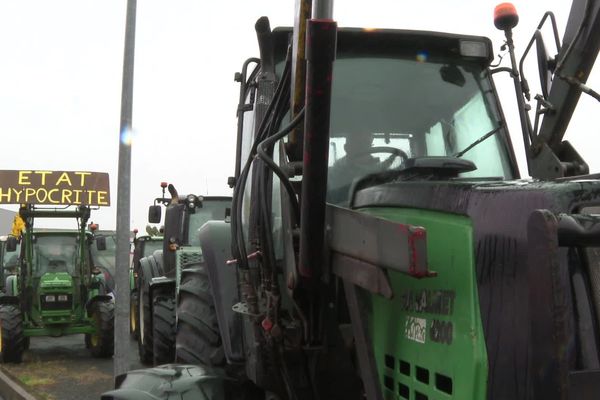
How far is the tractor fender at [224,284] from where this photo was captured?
3674 millimetres

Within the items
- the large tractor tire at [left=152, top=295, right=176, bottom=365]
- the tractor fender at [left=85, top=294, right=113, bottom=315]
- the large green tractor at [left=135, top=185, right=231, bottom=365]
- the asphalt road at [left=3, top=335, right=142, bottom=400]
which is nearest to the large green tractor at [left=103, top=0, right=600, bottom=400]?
the large tractor tire at [left=152, top=295, right=176, bottom=365]

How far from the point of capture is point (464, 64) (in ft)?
11.1

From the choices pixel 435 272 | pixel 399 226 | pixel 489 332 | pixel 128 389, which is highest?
pixel 399 226

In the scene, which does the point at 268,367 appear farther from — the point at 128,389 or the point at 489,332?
the point at 489,332

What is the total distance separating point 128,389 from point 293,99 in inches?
69.1

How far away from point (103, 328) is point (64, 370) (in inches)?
50.2

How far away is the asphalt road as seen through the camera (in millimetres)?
8180

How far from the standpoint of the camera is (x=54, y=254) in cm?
1246

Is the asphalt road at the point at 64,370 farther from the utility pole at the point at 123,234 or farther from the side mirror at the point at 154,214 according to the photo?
the side mirror at the point at 154,214

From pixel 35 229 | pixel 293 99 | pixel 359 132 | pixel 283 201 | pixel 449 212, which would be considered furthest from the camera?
pixel 35 229

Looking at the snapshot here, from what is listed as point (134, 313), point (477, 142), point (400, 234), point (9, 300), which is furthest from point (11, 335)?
point (400, 234)

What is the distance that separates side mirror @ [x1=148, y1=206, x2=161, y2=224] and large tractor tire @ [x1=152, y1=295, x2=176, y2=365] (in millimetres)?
1978

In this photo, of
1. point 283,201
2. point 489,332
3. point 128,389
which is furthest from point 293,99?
point 128,389

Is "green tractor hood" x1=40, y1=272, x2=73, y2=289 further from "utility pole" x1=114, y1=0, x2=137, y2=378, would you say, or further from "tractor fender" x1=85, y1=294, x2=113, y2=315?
"utility pole" x1=114, y1=0, x2=137, y2=378
